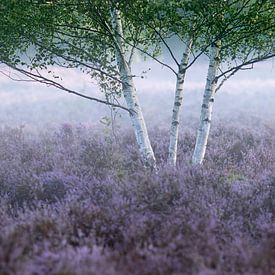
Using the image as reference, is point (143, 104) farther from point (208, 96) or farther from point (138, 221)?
point (138, 221)

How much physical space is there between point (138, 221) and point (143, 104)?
20.5 meters

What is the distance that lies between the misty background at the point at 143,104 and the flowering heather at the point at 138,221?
630 cm

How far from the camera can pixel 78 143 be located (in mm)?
11344

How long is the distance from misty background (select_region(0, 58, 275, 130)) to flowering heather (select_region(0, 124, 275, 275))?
6.30 metres

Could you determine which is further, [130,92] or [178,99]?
[178,99]

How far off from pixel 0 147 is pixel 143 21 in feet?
19.9

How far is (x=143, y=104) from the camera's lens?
24.6 m

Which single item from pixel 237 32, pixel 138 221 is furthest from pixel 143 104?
pixel 138 221

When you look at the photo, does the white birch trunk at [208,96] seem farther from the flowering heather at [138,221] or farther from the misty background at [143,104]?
the misty background at [143,104]

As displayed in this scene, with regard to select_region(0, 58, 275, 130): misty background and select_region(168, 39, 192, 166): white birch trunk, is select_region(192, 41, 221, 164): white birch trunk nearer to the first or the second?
select_region(168, 39, 192, 166): white birch trunk

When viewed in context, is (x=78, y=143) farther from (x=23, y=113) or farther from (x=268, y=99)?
(x=268, y=99)

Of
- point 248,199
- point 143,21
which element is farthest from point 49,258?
point 143,21

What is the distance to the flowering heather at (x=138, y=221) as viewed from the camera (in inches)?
136

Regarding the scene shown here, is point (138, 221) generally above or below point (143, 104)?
below
